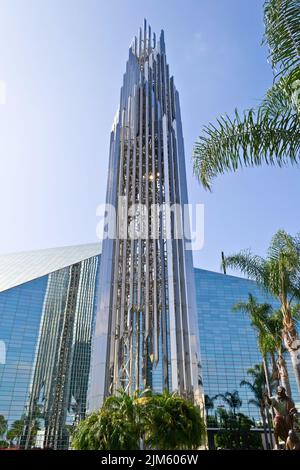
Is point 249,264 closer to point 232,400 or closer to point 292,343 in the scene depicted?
point 292,343

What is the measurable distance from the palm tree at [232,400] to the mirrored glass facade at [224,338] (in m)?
1.60

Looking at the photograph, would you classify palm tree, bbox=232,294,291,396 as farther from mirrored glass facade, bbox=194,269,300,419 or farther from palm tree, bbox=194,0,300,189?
mirrored glass facade, bbox=194,269,300,419

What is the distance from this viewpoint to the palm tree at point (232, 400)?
4791 cm

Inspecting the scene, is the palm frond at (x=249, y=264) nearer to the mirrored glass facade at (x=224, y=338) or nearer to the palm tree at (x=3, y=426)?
the mirrored glass facade at (x=224, y=338)

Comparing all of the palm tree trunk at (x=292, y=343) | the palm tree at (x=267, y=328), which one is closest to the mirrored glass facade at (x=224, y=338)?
the palm tree at (x=267, y=328)

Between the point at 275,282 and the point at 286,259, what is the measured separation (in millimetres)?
1209

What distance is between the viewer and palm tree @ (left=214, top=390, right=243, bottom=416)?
157 ft

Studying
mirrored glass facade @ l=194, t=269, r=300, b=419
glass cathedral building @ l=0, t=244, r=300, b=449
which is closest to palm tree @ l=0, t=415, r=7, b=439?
glass cathedral building @ l=0, t=244, r=300, b=449

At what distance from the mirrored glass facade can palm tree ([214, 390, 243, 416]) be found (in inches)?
63.1

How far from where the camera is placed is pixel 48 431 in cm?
5662

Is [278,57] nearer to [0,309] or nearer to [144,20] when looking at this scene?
[144,20]

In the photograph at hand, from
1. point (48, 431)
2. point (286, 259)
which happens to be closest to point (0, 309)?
point (48, 431)

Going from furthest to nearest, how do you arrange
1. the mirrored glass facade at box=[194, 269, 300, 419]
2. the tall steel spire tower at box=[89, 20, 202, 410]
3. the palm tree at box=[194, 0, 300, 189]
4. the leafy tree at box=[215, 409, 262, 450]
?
the mirrored glass facade at box=[194, 269, 300, 419], the leafy tree at box=[215, 409, 262, 450], the tall steel spire tower at box=[89, 20, 202, 410], the palm tree at box=[194, 0, 300, 189]

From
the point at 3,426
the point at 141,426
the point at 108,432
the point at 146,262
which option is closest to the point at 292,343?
the point at 141,426
